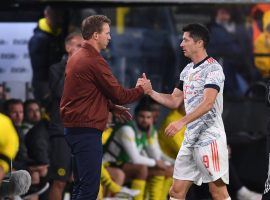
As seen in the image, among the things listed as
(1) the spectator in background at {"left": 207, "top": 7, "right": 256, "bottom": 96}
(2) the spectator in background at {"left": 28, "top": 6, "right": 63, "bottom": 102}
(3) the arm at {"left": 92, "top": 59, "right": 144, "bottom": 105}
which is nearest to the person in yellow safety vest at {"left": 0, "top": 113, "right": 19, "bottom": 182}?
(3) the arm at {"left": 92, "top": 59, "right": 144, "bottom": 105}

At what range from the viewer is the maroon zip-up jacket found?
8539 millimetres

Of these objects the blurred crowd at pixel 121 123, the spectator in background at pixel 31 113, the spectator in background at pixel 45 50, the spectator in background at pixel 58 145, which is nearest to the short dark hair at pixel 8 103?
the blurred crowd at pixel 121 123

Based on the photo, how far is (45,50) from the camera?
11781 mm

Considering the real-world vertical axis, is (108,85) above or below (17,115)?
above

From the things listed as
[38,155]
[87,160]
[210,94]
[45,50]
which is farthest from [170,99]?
[45,50]

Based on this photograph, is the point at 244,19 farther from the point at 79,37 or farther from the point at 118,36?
the point at 79,37

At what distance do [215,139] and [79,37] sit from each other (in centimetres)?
228

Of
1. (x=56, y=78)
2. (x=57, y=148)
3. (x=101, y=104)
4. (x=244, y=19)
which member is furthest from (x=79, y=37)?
(x=244, y=19)

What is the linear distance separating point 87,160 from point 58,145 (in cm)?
206

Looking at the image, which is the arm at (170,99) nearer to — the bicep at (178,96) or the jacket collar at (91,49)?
the bicep at (178,96)

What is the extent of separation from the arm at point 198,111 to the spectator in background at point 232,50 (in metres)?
4.01

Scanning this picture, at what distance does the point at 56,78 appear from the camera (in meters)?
10.5

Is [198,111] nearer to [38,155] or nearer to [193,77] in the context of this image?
[193,77]

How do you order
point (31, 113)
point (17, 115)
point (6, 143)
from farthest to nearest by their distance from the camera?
point (31, 113)
point (17, 115)
point (6, 143)
